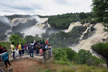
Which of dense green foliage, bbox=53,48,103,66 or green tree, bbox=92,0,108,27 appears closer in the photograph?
green tree, bbox=92,0,108,27

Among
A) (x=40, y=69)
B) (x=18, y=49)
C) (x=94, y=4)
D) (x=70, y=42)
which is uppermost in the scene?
(x=94, y=4)

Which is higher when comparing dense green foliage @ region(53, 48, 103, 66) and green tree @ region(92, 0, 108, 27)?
green tree @ region(92, 0, 108, 27)

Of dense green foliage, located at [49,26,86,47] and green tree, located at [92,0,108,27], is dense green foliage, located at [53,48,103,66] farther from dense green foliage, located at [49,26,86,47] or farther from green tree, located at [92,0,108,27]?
dense green foliage, located at [49,26,86,47]

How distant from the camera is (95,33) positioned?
81.0 feet

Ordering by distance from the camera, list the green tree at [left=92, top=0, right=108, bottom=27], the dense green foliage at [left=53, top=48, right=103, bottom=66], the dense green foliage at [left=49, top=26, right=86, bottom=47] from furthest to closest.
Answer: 1. the dense green foliage at [left=49, top=26, right=86, bottom=47]
2. the dense green foliage at [left=53, top=48, right=103, bottom=66]
3. the green tree at [left=92, top=0, right=108, bottom=27]

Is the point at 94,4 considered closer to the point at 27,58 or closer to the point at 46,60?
the point at 46,60

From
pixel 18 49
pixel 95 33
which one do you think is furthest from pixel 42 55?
pixel 95 33

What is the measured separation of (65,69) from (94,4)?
5579 millimetres

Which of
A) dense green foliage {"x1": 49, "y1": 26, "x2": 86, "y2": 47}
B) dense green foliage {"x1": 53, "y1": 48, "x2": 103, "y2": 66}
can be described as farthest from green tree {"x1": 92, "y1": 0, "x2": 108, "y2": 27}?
dense green foliage {"x1": 49, "y1": 26, "x2": 86, "y2": 47}

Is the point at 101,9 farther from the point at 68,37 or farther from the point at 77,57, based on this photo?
the point at 68,37

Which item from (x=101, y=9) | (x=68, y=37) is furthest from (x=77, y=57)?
(x=68, y=37)

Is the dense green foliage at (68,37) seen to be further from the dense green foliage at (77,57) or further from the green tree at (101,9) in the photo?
the green tree at (101,9)

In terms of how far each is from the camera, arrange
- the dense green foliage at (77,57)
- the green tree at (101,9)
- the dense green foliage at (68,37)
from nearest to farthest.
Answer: the green tree at (101,9), the dense green foliage at (77,57), the dense green foliage at (68,37)

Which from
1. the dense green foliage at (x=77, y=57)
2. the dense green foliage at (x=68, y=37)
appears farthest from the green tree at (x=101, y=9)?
the dense green foliage at (x=68, y=37)
